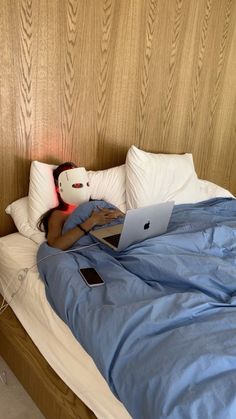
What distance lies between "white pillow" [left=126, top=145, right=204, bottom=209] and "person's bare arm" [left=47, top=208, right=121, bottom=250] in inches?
11.6

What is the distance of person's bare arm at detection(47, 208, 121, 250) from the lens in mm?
1449

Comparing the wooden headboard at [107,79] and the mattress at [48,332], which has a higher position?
the wooden headboard at [107,79]

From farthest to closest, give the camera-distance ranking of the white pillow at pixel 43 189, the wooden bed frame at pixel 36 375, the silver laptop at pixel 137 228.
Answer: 1. the white pillow at pixel 43 189
2. the silver laptop at pixel 137 228
3. the wooden bed frame at pixel 36 375

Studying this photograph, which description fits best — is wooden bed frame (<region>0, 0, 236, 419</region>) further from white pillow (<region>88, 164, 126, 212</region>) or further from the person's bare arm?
the person's bare arm

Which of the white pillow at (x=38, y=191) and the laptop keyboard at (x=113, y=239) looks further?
the white pillow at (x=38, y=191)

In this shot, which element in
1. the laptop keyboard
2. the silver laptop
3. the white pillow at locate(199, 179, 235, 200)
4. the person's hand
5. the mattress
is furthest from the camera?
the white pillow at locate(199, 179, 235, 200)

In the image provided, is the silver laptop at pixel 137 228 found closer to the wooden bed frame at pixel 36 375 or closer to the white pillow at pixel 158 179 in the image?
the white pillow at pixel 158 179

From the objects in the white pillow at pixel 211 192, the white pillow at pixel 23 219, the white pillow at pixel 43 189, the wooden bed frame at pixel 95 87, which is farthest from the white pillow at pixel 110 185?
the white pillow at pixel 211 192

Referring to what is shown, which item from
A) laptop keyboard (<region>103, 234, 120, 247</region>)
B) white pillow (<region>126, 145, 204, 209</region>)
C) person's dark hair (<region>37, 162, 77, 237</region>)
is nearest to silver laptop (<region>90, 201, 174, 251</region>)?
laptop keyboard (<region>103, 234, 120, 247</region>)

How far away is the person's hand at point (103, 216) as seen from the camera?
59.9 inches

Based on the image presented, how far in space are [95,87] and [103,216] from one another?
0.76 metres

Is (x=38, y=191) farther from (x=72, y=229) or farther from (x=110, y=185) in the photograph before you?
(x=110, y=185)

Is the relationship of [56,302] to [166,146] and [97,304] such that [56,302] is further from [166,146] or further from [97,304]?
[166,146]

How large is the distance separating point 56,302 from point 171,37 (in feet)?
5.76
